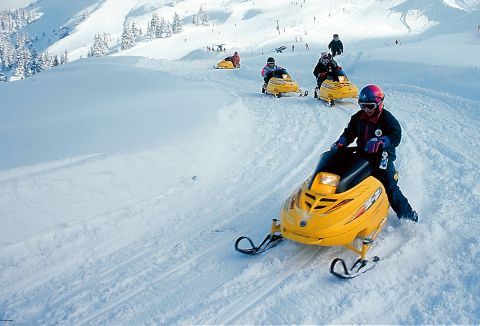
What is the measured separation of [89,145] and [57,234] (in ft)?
7.07

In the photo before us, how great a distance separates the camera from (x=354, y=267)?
157 inches

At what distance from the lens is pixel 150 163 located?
22.4ft

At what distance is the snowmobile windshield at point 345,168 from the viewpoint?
14.0ft

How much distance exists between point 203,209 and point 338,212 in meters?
2.33

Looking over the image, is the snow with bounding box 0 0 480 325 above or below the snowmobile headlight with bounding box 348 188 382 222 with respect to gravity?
below

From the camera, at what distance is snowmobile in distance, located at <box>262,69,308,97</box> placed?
13.6 metres

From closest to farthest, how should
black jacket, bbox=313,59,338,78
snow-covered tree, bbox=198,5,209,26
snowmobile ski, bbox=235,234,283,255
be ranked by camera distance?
1. snowmobile ski, bbox=235,234,283,255
2. black jacket, bbox=313,59,338,78
3. snow-covered tree, bbox=198,5,209,26

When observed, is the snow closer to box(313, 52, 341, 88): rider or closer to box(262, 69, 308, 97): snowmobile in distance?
box(313, 52, 341, 88): rider

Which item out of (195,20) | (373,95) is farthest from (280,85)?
(195,20)

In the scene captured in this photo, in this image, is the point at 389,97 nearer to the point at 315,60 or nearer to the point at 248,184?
the point at 248,184

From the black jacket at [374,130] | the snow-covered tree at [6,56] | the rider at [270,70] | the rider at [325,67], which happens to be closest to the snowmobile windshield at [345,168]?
the black jacket at [374,130]

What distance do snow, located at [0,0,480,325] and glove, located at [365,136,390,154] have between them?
2.94 ft

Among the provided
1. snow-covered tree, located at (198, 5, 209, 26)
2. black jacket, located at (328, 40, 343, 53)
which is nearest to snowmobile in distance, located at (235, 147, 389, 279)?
black jacket, located at (328, 40, 343, 53)

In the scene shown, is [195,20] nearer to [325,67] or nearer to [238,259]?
[325,67]
